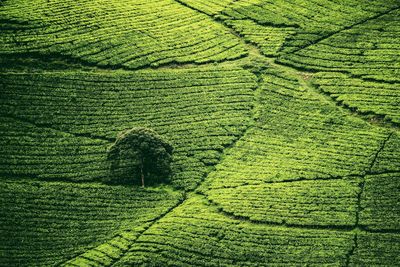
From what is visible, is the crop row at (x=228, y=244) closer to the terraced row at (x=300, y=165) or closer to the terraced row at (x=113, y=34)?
the terraced row at (x=300, y=165)

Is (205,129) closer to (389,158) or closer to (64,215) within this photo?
(64,215)

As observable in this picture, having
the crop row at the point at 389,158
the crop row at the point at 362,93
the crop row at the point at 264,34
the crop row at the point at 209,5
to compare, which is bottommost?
the crop row at the point at 389,158

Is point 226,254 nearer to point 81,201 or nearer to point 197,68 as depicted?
point 81,201

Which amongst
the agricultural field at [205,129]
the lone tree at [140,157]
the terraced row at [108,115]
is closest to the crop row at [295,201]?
the agricultural field at [205,129]

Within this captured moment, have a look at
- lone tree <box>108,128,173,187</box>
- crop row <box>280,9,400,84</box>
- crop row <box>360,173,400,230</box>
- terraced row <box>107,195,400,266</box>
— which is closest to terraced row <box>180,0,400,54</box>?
crop row <box>280,9,400,84</box>

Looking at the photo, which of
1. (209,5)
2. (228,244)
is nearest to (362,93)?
(209,5)

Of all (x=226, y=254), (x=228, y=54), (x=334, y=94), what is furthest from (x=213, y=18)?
(x=226, y=254)
